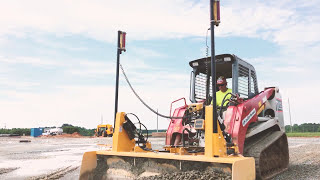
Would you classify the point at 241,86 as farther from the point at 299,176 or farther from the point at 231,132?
the point at 299,176

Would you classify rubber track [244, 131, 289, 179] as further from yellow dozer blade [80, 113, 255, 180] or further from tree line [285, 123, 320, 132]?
tree line [285, 123, 320, 132]

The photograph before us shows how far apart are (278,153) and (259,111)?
105cm

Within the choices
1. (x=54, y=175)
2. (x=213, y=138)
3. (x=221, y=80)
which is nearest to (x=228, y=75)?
(x=221, y=80)

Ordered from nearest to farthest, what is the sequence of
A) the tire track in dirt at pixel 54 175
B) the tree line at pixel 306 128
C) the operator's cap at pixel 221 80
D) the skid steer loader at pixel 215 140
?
the skid steer loader at pixel 215 140, the operator's cap at pixel 221 80, the tire track in dirt at pixel 54 175, the tree line at pixel 306 128

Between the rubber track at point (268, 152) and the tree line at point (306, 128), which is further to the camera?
the tree line at point (306, 128)

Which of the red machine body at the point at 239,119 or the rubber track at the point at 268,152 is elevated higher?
the red machine body at the point at 239,119

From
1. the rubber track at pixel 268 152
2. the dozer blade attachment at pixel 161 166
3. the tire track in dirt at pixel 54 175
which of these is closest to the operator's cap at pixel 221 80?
the rubber track at pixel 268 152

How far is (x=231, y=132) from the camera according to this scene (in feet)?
16.7

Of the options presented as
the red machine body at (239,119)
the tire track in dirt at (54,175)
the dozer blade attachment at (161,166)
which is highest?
the red machine body at (239,119)

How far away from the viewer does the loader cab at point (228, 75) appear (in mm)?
5930

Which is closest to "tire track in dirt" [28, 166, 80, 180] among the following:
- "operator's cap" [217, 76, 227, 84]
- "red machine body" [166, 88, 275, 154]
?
"red machine body" [166, 88, 275, 154]

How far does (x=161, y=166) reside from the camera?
4.88 m

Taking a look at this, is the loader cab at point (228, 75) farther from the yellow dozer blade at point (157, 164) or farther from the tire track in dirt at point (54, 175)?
the tire track in dirt at point (54, 175)

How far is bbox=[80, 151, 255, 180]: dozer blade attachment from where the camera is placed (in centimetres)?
417
